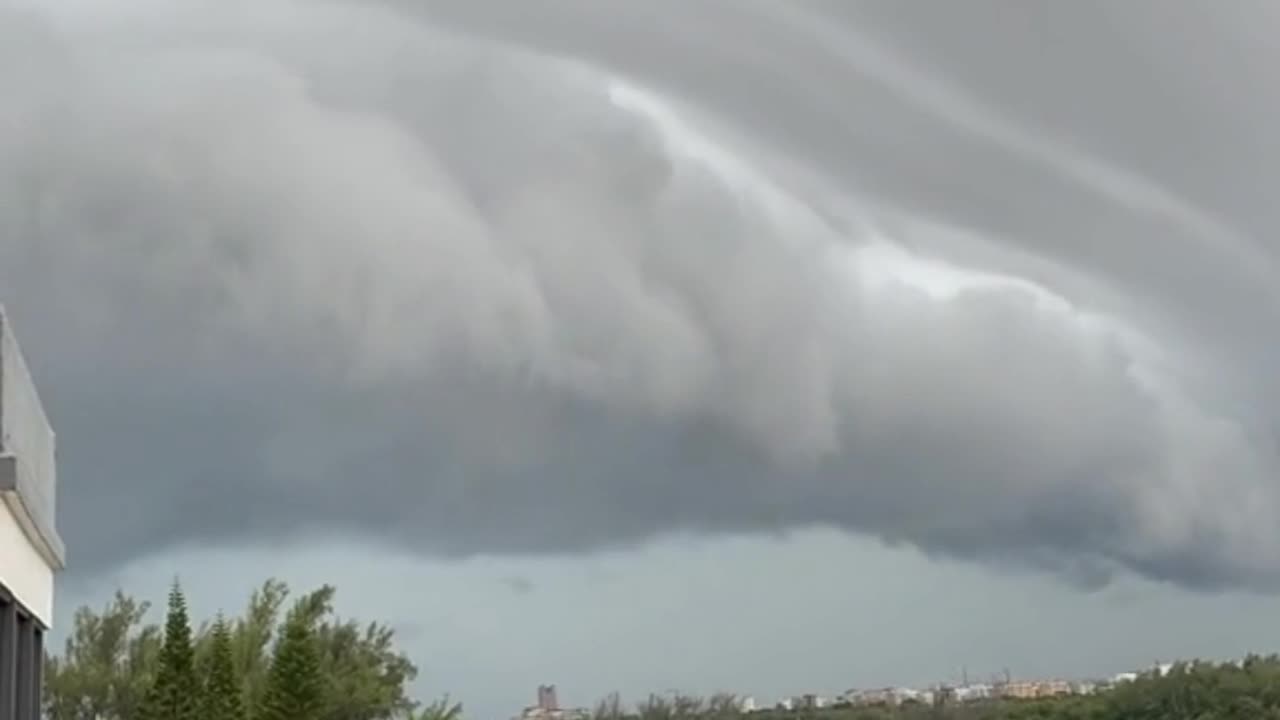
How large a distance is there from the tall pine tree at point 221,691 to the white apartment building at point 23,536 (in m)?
1.89

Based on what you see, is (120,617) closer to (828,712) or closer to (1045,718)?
(828,712)

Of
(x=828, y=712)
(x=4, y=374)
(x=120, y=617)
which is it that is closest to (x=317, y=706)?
(x=4, y=374)

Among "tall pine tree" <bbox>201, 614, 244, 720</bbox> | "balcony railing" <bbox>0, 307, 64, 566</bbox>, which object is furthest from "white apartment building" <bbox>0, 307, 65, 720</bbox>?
"tall pine tree" <bbox>201, 614, 244, 720</bbox>

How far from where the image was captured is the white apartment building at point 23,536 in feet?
54.6

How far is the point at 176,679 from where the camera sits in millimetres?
21312

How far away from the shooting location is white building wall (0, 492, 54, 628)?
18.3 meters

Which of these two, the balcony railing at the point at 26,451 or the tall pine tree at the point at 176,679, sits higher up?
the balcony railing at the point at 26,451

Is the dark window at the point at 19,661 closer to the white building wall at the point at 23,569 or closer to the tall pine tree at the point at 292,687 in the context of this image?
the white building wall at the point at 23,569

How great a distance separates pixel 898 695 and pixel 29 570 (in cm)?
8480

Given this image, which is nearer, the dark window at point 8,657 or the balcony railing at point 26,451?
the balcony railing at point 26,451

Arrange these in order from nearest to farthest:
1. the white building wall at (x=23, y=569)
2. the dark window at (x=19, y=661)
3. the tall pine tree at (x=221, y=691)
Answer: the white building wall at (x=23, y=569) → the dark window at (x=19, y=661) → the tall pine tree at (x=221, y=691)

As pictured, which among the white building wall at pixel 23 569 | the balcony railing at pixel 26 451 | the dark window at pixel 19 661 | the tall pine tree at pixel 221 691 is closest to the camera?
the balcony railing at pixel 26 451

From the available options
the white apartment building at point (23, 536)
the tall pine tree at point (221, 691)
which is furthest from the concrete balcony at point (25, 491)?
the tall pine tree at point (221, 691)

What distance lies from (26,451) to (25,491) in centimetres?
37
